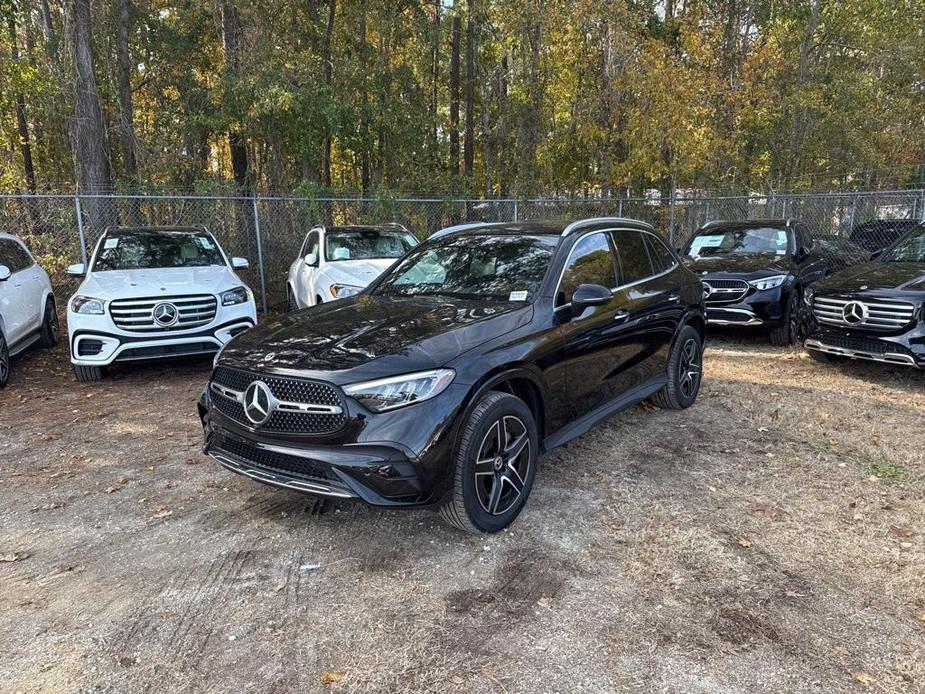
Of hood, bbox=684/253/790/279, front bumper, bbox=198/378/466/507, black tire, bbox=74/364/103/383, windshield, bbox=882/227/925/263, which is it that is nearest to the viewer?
front bumper, bbox=198/378/466/507

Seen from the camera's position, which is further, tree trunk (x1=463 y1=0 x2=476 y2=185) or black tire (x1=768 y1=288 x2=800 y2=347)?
tree trunk (x1=463 y1=0 x2=476 y2=185)

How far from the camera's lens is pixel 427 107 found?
2067cm

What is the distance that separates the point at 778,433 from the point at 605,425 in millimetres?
1389

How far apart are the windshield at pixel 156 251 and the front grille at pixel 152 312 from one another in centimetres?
106

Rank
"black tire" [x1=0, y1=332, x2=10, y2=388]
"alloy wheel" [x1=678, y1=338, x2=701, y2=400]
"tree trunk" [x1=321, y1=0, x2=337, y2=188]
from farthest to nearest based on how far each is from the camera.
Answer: "tree trunk" [x1=321, y1=0, x2=337, y2=188] → "black tire" [x1=0, y1=332, x2=10, y2=388] → "alloy wheel" [x1=678, y1=338, x2=701, y2=400]

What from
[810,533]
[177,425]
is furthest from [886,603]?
[177,425]

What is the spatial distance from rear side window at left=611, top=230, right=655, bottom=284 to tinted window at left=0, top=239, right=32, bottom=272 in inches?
275

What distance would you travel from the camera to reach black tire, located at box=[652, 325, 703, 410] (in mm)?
5328

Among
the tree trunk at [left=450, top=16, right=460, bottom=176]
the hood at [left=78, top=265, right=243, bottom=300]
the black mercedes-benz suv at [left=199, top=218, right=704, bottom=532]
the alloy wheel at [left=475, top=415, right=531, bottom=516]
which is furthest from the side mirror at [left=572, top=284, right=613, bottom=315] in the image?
the tree trunk at [left=450, top=16, right=460, bottom=176]

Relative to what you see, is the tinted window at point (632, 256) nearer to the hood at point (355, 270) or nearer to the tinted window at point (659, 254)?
the tinted window at point (659, 254)

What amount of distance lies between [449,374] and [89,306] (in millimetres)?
4908

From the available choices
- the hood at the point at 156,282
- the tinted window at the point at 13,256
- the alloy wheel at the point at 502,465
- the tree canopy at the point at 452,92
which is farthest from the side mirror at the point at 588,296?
the tree canopy at the point at 452,92

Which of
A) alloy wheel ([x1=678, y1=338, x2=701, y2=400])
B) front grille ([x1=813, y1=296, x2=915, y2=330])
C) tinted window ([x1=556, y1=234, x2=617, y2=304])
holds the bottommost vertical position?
alloy wheel ([x1=678, y1=338, x2=701, y2=400])

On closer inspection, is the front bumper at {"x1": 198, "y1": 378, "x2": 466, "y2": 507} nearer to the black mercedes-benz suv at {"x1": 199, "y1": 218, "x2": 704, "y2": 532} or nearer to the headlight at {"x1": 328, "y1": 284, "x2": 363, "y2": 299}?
the black mercedes-benz suv at {"x1": 199, "y1": 218, "x2": 704, "y2": 532}
